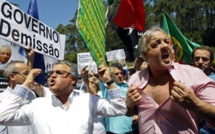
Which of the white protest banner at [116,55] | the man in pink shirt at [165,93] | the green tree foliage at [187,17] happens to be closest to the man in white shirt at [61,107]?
the man in pink shirt at [165,93]

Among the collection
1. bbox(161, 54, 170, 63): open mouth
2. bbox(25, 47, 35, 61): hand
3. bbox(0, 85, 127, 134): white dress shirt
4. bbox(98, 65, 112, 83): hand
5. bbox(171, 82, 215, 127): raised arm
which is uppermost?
bbox(25, 47, 35, 61): hand

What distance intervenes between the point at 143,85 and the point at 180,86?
1.60ft

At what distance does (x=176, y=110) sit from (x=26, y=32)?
7.24 ft

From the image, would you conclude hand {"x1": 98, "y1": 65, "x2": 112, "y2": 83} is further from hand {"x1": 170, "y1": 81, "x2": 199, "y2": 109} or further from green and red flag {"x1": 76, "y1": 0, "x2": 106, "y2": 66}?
hand {"x1": 170, "y1": 81, "x2": 199, "y2": 109}

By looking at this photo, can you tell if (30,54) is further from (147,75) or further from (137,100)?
(137,100)

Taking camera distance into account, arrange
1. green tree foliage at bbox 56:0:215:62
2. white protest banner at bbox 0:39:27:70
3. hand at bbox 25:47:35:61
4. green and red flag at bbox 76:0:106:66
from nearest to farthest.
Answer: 1. green and red flag at bbox 76:0:106:66
2. hand at bbox 25:47:35:61
3. white protest banner at bbox 0:39:27:70
4. green tree foliage at bbox 56:0:215:62

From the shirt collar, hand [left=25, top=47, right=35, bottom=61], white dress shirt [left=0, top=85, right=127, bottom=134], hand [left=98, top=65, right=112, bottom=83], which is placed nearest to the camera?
the shirt collar

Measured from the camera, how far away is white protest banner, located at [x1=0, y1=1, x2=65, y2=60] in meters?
3.41

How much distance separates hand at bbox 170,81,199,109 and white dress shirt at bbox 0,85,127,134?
97 cm

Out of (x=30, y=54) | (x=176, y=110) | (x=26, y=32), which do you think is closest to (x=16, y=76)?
(x=30, y=54)

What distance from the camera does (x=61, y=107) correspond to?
9.27 ft

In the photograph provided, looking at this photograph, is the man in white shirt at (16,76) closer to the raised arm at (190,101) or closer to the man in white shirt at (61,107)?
the man in white shirt at (61,107)

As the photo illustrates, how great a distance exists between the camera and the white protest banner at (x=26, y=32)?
3412mm

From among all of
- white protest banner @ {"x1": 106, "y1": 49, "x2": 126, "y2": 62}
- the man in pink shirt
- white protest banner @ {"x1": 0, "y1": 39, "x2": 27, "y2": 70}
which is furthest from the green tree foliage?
the man in pink shirt
